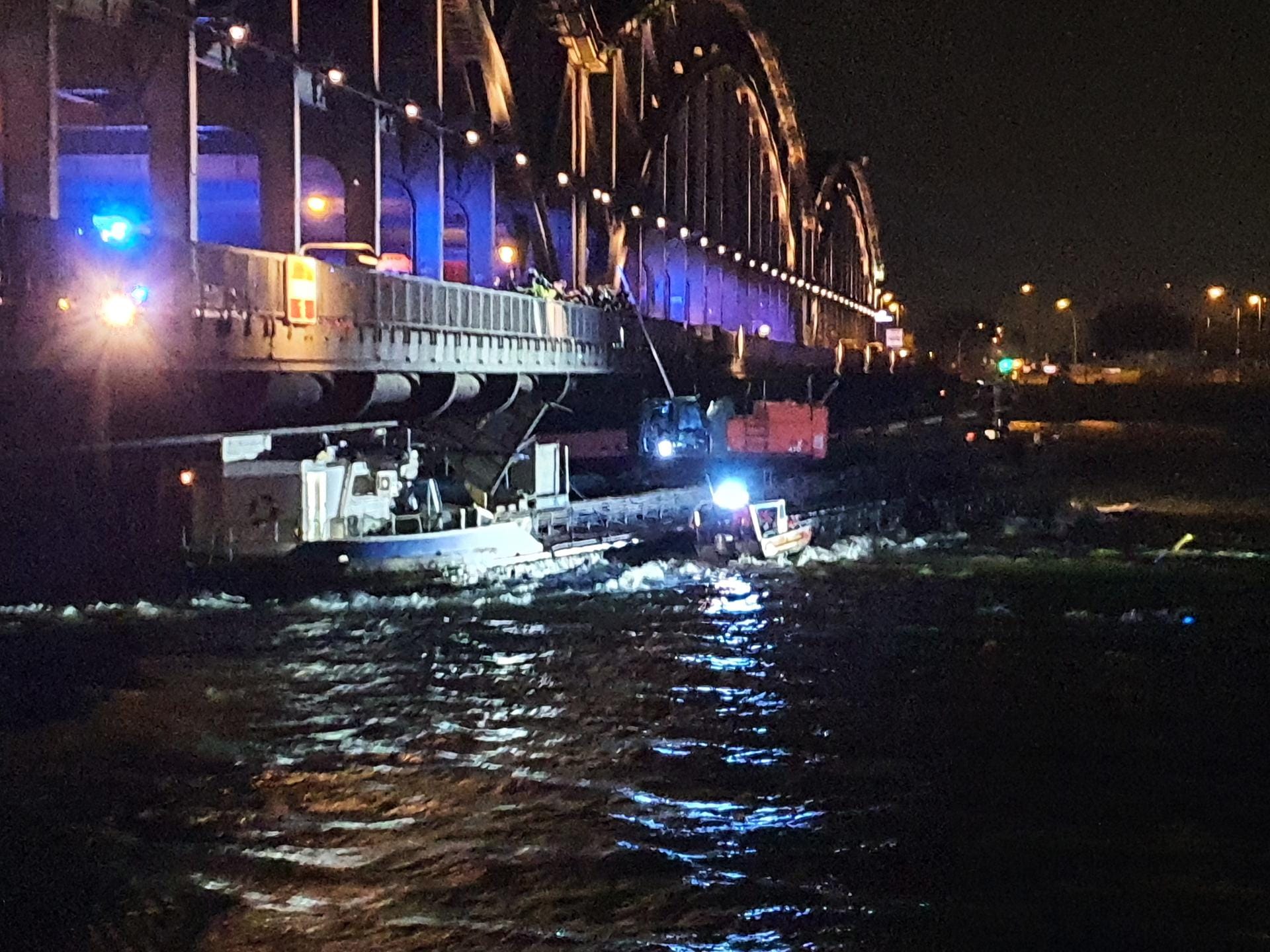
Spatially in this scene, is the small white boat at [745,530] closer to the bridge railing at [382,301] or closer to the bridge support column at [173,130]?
the bridge railing at [382,301]

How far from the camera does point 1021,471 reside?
94188 mm

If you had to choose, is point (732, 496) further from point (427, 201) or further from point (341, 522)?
point (427, 201)

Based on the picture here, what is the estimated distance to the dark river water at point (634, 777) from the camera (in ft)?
58.3

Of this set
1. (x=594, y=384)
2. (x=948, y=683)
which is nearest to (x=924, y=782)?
(x=948, y=683)

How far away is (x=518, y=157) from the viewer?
67.9m

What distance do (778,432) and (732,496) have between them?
26.4 m

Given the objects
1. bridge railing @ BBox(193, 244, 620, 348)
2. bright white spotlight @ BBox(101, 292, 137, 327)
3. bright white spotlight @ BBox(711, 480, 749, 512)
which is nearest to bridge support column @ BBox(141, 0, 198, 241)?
bridge railing @ BBox(193, 244, 620, 348)

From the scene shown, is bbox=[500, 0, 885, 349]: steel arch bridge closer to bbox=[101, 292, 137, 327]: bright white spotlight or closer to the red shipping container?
the red shipping container

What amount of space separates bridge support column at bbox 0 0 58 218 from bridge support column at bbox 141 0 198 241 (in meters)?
4.94

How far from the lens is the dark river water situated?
17781 mm

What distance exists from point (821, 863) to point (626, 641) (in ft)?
54.3

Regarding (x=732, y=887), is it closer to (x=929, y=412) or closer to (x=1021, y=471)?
(x=1021, y=471)

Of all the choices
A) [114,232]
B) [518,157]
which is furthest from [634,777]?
[518,157]

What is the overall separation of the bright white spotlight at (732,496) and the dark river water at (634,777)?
10389mm
